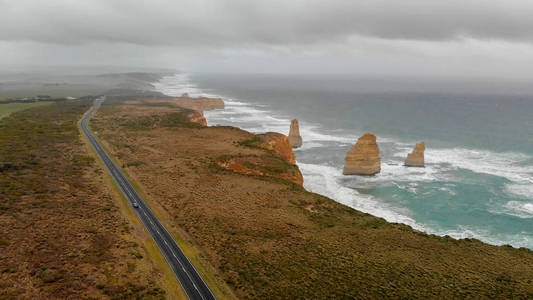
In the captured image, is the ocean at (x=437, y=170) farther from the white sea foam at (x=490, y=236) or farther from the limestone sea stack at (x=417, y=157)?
the limestone sea stack at (x=417, y=157)

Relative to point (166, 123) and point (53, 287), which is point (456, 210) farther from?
point (166, 123)

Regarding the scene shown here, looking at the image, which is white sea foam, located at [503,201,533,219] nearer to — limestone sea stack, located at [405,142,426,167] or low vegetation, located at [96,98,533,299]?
limestone sea stack, located at [405,142,426,167]

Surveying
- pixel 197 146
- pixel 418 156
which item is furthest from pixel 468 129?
pixel 197 146

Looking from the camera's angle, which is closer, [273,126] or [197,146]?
[197,146]

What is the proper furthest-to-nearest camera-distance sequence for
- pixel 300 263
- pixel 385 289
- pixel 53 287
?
pixel 300 263 → pixel 385 289 → pixel 53 287

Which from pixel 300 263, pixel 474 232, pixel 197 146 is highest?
pixel 197 146

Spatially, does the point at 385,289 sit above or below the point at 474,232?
above

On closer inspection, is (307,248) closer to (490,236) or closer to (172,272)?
(172,272)

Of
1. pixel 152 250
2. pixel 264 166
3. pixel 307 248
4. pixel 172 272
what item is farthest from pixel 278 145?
pixel 172 272
